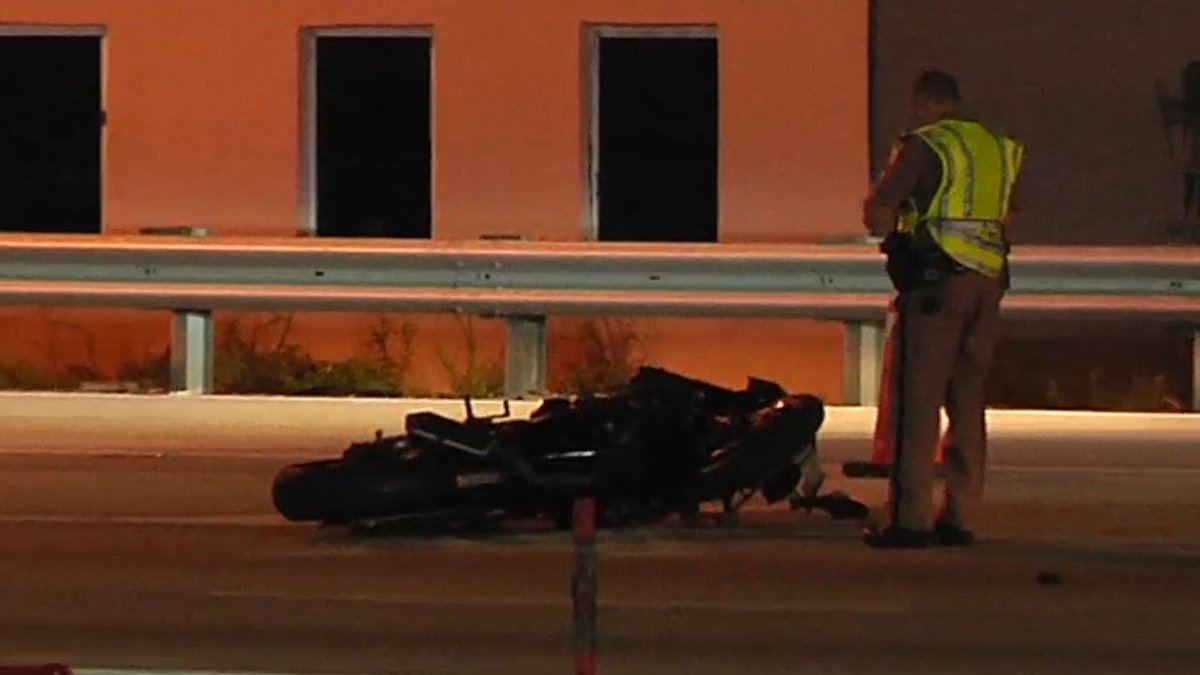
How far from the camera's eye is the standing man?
30.9 ft

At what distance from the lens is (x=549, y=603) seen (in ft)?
28.8

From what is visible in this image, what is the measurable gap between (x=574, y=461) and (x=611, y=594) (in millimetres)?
1087

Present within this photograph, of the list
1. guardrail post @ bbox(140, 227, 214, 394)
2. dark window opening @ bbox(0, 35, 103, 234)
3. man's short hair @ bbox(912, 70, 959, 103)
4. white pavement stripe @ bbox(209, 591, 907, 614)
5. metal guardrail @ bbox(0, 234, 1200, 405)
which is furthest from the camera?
dark window opening @ bbox(0, 35, 103, 234)

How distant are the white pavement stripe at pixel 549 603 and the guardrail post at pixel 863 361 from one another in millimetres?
5484

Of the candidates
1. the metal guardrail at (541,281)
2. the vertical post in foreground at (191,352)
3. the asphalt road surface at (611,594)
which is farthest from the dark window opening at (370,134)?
the asphalt road surface at (611,594)

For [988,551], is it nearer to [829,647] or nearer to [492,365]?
[829,647]

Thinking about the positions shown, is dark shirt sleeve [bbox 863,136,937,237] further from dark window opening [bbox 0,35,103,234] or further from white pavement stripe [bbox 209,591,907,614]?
dark window opening [bbox 0,35,103,234]

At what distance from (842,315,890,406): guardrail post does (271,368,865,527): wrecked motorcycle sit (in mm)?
4080

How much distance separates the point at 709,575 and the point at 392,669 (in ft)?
6.12

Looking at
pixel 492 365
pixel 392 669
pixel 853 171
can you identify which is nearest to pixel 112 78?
pixel 492 365

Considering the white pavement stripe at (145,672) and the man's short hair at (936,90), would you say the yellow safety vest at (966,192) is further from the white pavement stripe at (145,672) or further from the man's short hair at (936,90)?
the white pavement stripe at (145,672)

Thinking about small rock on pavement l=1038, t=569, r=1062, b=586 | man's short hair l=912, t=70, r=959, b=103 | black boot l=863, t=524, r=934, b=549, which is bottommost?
small rock on pavement l=1038, t=569, r=1062, b=586

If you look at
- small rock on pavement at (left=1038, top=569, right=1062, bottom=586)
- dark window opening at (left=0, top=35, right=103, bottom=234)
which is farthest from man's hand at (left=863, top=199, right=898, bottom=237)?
dark window opening at (left=0, top=35, right=103, bottom=234)

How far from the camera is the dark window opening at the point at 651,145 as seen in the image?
55.4 ft
